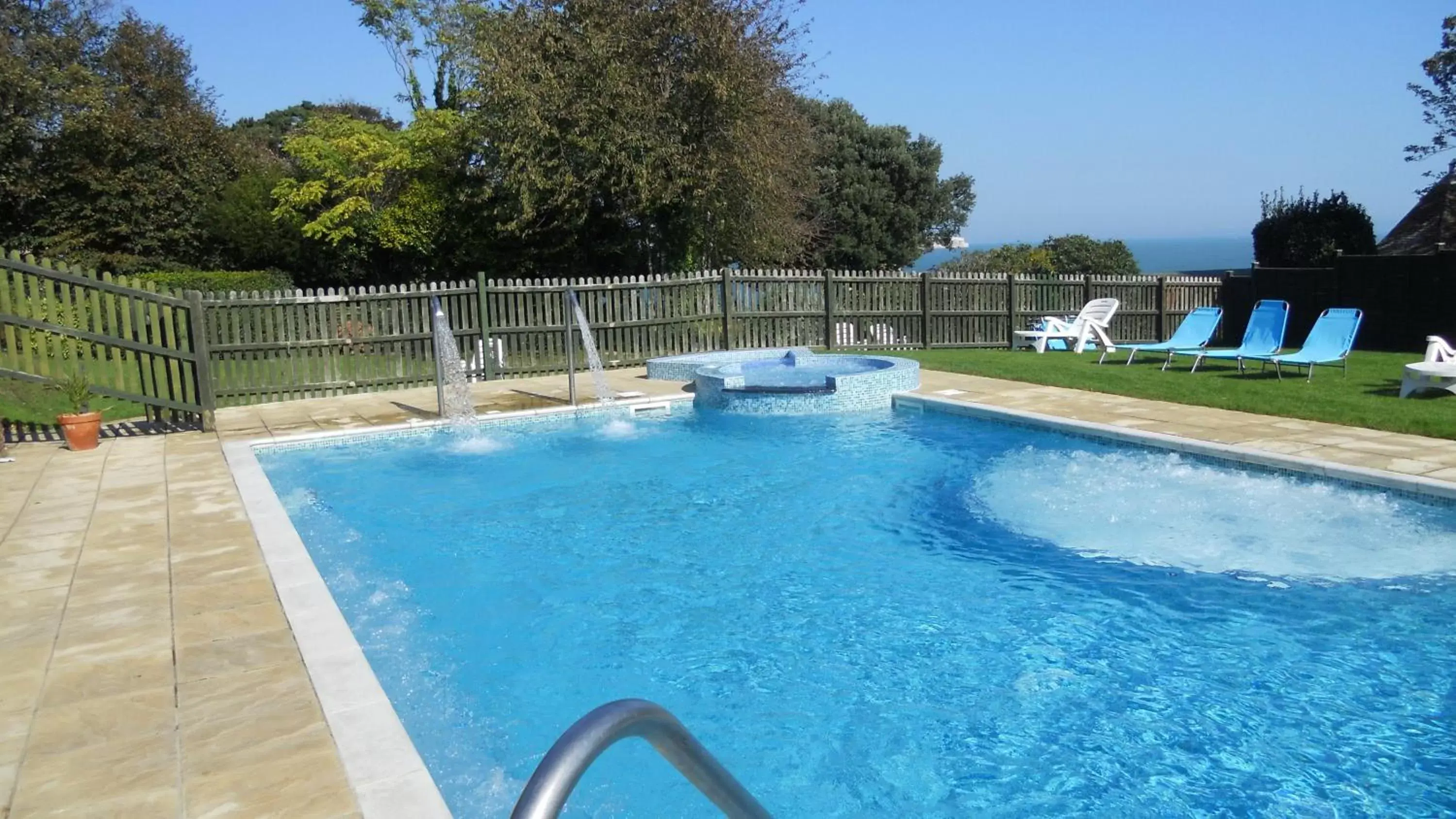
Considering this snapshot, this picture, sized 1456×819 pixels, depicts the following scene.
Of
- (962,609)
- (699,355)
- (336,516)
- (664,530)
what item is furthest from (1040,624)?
(699,355)

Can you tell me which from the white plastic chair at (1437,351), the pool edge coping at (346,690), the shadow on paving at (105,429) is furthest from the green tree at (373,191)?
the white plastic chair at (1437,351)

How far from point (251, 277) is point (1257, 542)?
1971 centimetres

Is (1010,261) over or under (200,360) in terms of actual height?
over

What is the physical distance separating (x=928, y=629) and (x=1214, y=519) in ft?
9.49

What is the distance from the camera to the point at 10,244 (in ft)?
75.7

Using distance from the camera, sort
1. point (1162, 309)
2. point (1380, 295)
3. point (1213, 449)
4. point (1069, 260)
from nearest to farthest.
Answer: point (1213, 449)
point (1380, 295)
point (1162, 309)
point (1069, 260)

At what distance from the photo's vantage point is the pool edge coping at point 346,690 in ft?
10.5

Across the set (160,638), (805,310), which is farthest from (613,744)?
(805,310)

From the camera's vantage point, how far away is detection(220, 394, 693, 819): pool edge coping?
3.21m

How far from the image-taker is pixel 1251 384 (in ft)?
39.0

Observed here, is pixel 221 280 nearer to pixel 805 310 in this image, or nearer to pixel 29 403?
pixel 29 403

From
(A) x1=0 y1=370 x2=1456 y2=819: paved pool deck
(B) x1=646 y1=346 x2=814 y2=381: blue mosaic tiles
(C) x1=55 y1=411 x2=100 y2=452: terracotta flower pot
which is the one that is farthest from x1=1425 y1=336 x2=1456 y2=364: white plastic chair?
(C) x1=55 y1=411 x2=100 y2=452: terracotta flower pot

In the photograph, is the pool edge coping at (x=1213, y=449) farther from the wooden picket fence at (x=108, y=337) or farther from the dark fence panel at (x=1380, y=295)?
the dark fence panel at (x=1380, y=295)

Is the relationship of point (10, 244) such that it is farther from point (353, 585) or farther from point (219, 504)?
point (353, 585)
